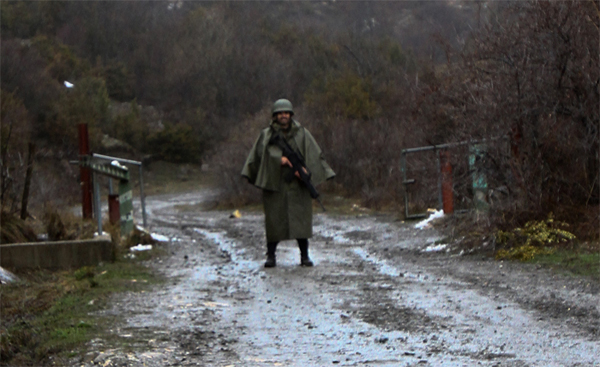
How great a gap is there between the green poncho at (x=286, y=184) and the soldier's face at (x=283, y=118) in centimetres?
9

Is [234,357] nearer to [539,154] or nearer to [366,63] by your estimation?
[539,154]

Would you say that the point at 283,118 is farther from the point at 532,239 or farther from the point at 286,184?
the point at 532,239

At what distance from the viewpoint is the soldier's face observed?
1069cm

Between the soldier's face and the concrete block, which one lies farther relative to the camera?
the soldier's face

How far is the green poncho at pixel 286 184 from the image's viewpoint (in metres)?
10.6

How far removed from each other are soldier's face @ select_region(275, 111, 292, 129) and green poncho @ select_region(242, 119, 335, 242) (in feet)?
0.28

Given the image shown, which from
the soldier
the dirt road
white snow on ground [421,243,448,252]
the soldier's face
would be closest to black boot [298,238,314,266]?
the soldier

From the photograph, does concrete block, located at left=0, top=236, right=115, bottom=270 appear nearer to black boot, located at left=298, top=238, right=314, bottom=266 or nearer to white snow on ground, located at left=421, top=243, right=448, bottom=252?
black boot, located at left=298, top=238, right=314, bottom=266

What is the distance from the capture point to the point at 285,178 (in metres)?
10.8

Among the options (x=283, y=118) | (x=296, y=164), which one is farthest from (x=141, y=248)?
(x=283, y=118)

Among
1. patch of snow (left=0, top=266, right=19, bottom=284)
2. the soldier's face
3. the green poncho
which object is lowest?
patch of snow (left=0, top=266, right=19, bottom=284)

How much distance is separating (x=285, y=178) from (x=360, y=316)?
432cm

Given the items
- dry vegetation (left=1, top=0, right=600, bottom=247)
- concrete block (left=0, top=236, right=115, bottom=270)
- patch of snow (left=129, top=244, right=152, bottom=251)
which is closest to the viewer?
→ concrete block (left=0, top=236, right=115, bottom=270)

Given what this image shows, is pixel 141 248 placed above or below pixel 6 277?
below
